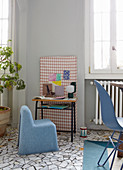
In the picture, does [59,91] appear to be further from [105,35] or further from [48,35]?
[105,35]

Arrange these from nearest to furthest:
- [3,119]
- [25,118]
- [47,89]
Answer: [25,118], [3,119], [47,89]

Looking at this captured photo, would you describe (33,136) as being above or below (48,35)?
below

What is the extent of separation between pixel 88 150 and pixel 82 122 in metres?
0.93

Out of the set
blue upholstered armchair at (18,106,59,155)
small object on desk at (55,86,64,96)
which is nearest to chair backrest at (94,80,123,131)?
blue upholstered armchair at (18,106,59,155)

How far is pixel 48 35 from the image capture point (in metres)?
3.65

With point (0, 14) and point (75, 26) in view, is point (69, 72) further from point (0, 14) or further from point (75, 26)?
point (0, 14)

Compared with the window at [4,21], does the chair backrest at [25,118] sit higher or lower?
lower

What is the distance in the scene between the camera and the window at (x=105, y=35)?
11.4 feet

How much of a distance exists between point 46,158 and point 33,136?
32cm

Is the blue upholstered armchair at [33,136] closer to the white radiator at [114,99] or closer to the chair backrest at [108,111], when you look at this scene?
the chair backrest at [108,111]

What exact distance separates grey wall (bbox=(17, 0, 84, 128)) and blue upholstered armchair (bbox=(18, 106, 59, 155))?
1.12m

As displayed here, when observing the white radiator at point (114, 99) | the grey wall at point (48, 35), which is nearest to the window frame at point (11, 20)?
the grey wall at point (48, 35)

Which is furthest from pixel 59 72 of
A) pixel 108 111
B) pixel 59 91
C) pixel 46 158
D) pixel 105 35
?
pixel 108 111

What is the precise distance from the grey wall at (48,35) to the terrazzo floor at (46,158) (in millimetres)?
840
